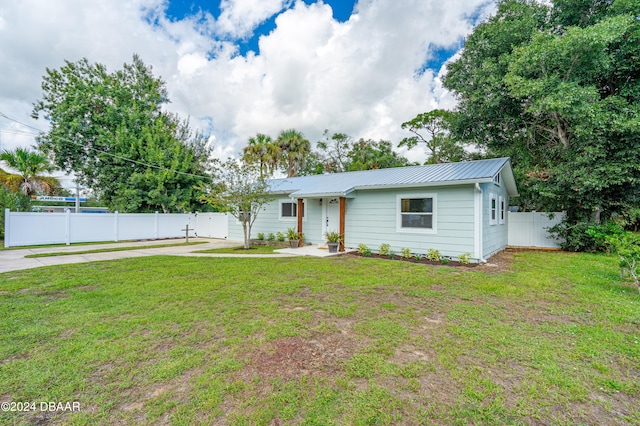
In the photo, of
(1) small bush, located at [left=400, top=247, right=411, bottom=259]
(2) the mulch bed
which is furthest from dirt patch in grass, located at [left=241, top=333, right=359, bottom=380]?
(1) small bush, located at [left=400, top=247, right=411, bottom=259]

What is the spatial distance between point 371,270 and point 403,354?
4.31 metres

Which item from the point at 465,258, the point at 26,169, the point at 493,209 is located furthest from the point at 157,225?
the point at 493,209

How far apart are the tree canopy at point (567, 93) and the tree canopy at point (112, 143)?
657 inches

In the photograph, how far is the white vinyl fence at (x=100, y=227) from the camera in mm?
11508

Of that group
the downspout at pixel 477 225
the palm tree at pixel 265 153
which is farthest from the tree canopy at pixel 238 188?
the palm tree at pixel 265 153

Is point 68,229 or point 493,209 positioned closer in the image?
point 493,209

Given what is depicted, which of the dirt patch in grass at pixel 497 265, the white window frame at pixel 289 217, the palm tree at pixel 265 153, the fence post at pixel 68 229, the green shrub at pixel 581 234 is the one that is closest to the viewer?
the dirt patch in grass at pixel 497 265

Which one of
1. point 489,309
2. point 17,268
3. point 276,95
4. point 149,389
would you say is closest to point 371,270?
point 489,309

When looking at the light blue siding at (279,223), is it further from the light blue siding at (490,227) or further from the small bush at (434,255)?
the light blue siding at (490,227)

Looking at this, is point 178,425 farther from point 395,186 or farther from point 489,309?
point 395,186

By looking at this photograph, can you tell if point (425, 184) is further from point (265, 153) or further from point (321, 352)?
point (265, 153)

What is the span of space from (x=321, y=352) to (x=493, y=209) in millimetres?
9503

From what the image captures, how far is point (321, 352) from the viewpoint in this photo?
3012mm

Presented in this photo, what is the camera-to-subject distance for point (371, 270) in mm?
7262
